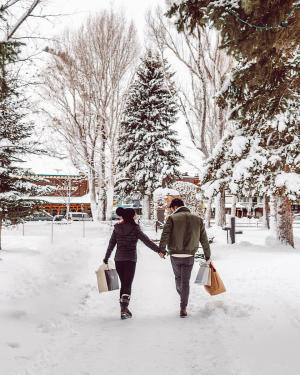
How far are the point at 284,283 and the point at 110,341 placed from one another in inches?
179

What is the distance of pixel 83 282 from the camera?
7.70m

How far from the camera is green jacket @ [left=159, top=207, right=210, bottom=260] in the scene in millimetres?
5383

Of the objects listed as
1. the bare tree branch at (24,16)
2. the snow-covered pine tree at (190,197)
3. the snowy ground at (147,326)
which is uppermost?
the bare tree branch at (24,16)

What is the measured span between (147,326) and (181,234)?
148cm

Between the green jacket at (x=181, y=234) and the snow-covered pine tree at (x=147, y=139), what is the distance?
2541cm

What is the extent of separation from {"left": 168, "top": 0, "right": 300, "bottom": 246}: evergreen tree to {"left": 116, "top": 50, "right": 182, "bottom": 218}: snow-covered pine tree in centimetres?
1783

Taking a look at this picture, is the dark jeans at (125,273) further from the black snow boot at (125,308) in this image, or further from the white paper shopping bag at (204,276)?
the white paper shopping bag at (204,276)

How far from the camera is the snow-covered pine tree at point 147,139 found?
3123 centimetres

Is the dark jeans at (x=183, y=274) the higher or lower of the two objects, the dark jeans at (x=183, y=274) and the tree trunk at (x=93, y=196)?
the lower

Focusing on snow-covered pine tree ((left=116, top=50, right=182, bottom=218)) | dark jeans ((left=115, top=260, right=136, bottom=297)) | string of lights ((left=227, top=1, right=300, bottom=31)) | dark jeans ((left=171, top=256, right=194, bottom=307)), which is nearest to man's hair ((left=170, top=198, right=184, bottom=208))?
dark jeans ((left=171, top=256, right=194, bottom=307))

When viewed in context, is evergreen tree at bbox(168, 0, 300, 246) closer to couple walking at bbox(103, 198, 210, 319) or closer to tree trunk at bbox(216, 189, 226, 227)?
couple walking at bbox(103, 198, 210, 319)

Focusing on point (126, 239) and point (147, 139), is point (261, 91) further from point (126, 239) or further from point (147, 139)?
point (147, 139)

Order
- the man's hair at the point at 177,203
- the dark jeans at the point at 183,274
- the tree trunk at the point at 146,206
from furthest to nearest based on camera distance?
the tree trunk at the point at 146,206 → the man's hair at the point at 177,203 → the dark jeans at the point at 183,274

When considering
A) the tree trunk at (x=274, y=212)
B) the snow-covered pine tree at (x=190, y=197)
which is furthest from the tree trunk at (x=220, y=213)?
the tree trunk at (x=274, y=212)
